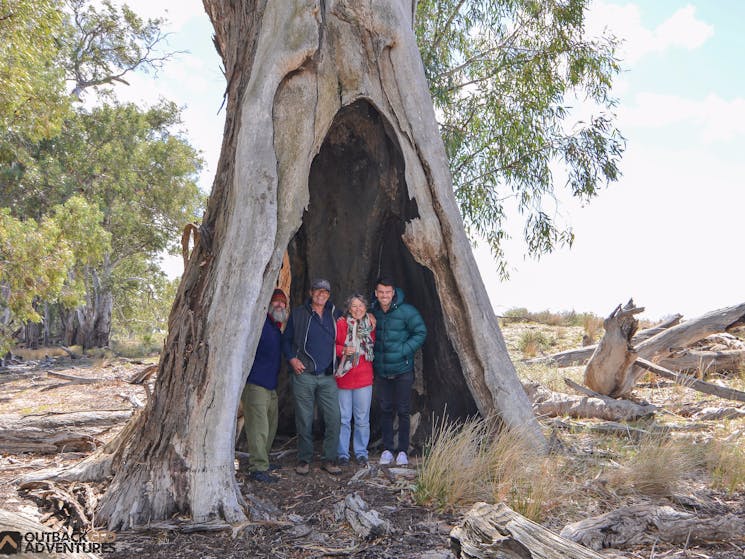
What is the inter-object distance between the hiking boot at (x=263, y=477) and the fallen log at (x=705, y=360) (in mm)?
6779

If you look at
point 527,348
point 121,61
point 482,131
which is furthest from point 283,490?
point 121,61

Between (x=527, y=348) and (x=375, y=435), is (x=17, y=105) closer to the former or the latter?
(x=375, y=435)

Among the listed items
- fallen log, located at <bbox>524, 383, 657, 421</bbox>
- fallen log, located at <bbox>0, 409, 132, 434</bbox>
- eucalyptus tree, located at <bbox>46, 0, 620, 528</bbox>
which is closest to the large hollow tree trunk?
eucalyptus tree, located at <bbox>46, 0, 620, 528</bbox>

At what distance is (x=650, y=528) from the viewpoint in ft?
13.0

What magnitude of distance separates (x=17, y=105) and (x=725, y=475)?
427 inches

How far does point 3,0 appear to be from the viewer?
9297mm

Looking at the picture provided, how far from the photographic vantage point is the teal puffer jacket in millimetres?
5836

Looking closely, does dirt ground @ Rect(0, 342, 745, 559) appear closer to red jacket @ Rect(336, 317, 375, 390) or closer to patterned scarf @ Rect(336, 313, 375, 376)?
red jacket @ Rect(336, 317, 375, 390)

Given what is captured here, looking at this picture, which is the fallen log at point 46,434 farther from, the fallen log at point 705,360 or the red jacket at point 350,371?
the fallen log at point 705,360

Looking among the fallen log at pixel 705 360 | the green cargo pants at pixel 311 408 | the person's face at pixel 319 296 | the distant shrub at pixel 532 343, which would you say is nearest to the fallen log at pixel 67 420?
the green cargo pants at pixel 311 408

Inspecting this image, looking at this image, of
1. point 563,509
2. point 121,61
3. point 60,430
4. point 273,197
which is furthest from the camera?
point 121,61

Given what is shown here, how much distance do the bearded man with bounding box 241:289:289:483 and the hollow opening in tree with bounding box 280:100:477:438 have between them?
122 cm

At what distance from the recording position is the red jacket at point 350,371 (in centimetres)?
583

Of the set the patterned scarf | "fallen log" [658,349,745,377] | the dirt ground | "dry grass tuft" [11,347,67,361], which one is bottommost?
the dirt ground
